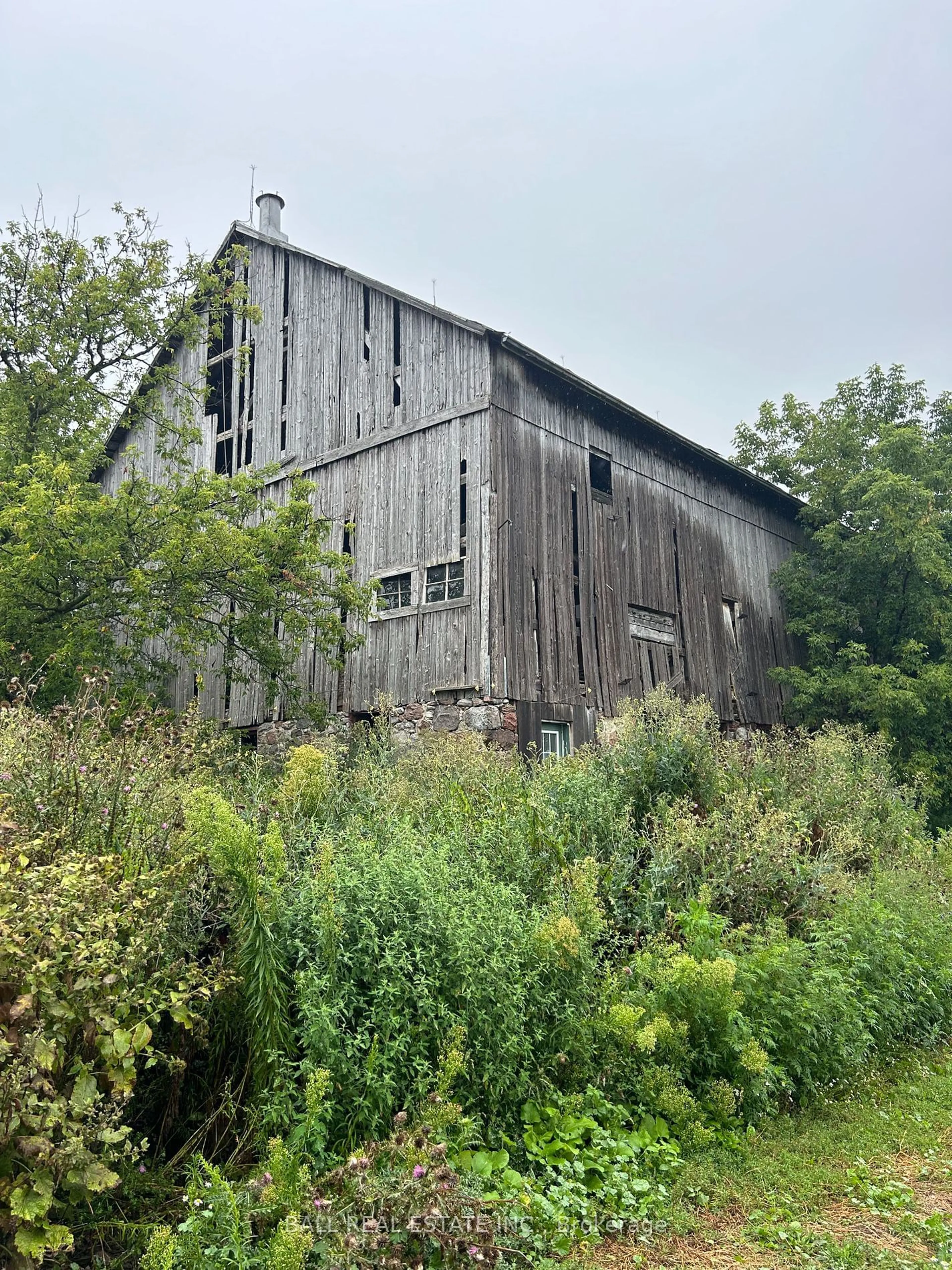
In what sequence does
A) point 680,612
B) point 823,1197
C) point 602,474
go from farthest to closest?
point 680,612 → point 602,474 → point 823,1197

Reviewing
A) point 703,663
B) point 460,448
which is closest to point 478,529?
point 460,448

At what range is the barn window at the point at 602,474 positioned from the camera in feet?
52.0

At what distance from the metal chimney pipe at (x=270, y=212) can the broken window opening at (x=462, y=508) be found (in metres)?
9.92

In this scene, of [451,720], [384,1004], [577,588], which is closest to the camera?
[384,1004]

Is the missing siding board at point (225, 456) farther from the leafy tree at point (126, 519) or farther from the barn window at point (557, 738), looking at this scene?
the barn window at point (557, 738)

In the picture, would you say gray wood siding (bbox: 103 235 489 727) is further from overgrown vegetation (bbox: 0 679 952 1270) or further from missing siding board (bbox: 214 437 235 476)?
overgrown vegetation (bbox: 0 679 952 1270)

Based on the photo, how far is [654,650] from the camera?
16.4 m

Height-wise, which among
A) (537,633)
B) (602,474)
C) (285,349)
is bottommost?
(537,633)

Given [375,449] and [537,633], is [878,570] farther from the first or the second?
[375,449]

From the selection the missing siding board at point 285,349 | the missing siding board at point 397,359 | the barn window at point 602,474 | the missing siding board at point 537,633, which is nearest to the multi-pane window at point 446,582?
the missing siding board at point 537,633

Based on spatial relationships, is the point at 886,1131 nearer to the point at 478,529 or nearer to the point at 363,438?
the point at 478,529

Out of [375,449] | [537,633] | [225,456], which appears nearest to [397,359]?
[375,449]

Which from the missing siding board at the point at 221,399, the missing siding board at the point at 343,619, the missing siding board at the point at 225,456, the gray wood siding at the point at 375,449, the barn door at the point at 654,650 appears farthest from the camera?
the missing siding board at the point at 221,399

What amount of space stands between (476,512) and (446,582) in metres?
1.19
